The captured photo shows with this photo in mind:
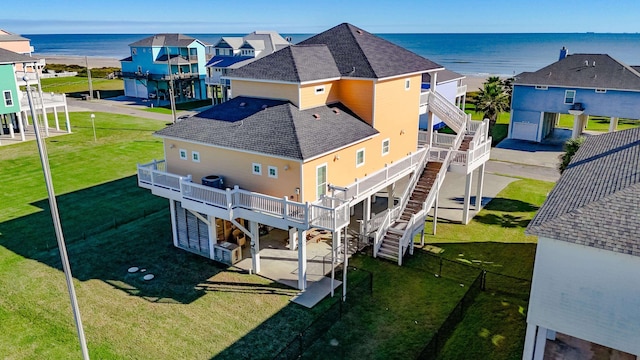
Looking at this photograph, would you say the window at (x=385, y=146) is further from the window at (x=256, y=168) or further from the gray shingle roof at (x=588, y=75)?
the gray shingle roof at (x=588, y=75)

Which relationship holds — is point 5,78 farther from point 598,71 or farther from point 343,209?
point 598,71

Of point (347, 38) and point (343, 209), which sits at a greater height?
point (347, 38)

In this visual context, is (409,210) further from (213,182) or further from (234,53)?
(234,53)

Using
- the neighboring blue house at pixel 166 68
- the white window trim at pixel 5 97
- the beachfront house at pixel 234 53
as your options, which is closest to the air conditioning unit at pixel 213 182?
the white window trim at pixel 5 97

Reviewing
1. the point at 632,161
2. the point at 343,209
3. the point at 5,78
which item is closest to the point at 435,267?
the point at 343,209

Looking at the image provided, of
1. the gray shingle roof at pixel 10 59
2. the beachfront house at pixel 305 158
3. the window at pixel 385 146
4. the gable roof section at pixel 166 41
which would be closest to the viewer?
the beachfront house at pixel 305 158

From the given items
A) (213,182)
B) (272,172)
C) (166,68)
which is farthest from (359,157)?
(166,68)

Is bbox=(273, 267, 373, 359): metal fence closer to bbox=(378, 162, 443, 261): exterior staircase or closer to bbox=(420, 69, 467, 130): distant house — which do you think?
bbox=(378, 162, 443, 261): exterior staircase
